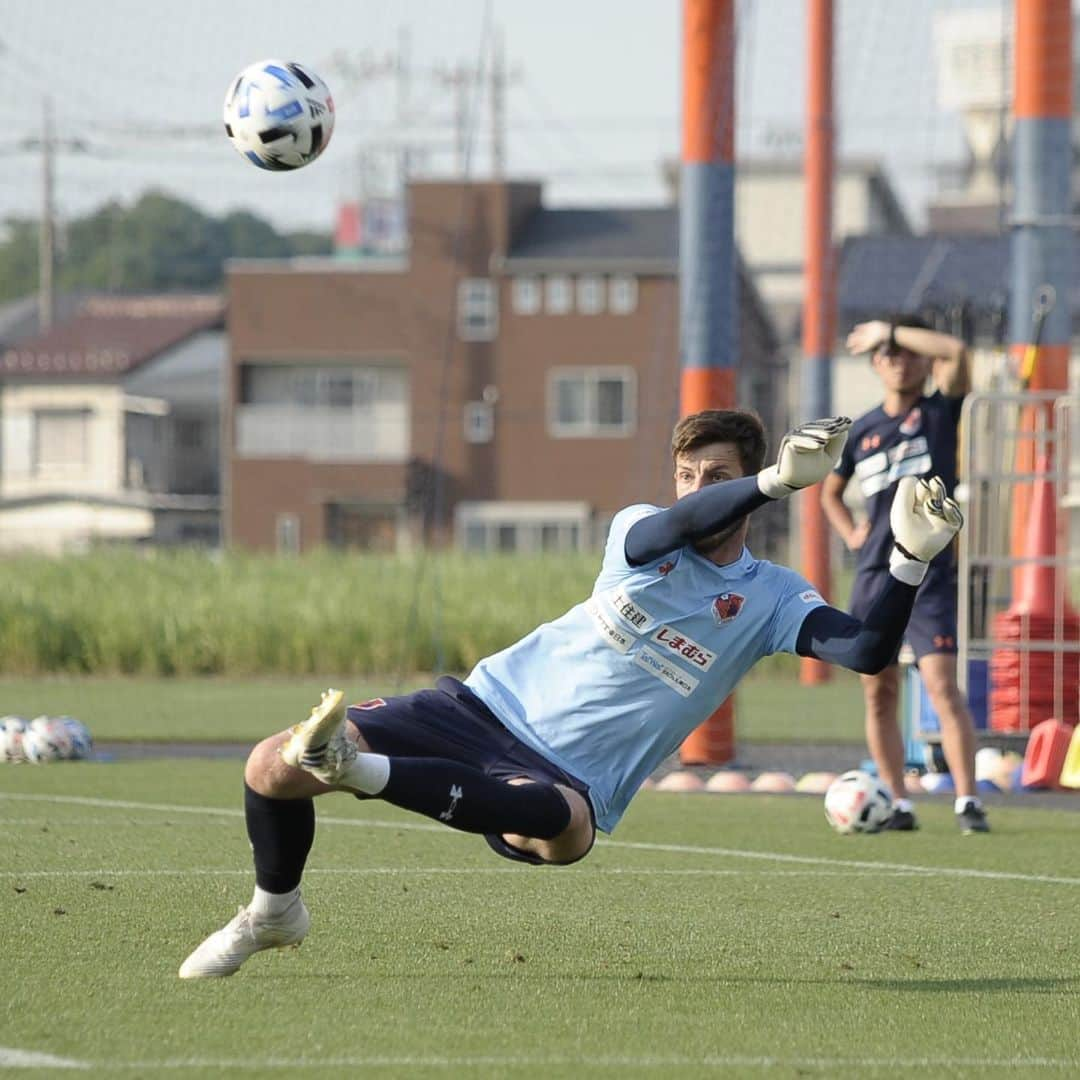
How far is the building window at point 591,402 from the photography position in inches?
2261

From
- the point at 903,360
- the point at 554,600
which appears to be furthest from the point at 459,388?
the point at 903,360

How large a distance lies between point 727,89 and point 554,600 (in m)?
11.1

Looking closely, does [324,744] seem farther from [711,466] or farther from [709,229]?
[709,229]

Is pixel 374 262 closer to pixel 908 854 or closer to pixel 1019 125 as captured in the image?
pixel 1019 125

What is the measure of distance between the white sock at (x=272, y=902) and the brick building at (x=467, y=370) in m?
51.0

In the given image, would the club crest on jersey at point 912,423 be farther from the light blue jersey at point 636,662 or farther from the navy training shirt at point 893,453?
the light blue jersey at point 636,662

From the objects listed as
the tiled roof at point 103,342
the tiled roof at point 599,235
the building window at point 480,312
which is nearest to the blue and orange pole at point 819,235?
the tiled roof at point 599,235

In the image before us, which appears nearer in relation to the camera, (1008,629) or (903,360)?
(903,360)

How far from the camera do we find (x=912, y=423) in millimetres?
9586

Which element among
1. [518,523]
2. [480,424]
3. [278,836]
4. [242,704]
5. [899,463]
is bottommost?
[242,704]

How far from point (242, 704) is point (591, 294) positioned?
132ft

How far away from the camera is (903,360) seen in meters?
9.53

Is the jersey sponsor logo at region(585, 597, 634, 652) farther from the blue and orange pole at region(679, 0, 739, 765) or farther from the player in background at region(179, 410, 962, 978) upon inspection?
the blue and orange pole at region(679, 0, 739, 765)

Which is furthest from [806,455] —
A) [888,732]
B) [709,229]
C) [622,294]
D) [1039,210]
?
[622,294]
